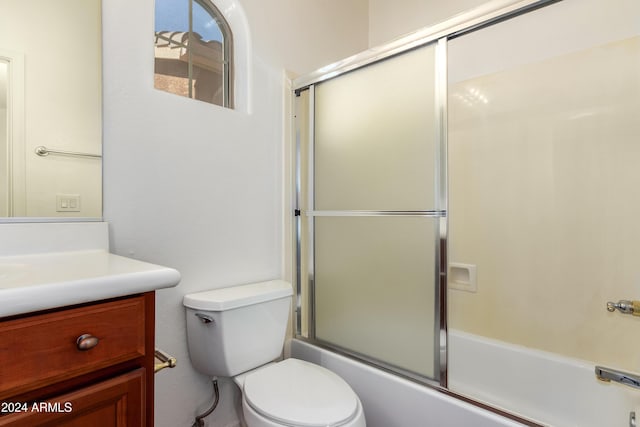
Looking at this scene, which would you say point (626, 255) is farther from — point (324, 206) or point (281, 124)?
point (281, 124)

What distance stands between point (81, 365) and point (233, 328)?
727mm

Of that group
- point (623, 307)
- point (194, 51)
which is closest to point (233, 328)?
point (194, 51)

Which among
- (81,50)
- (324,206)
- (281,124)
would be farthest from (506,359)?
(81,50)

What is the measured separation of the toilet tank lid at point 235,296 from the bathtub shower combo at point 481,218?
12.6 inches

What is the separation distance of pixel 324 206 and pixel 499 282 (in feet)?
3.43

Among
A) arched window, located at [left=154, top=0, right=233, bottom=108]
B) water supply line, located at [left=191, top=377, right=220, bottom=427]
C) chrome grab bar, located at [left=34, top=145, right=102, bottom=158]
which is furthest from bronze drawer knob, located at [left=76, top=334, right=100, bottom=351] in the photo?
arched window, located at [left=154, top=0, right=233, bottom=108]

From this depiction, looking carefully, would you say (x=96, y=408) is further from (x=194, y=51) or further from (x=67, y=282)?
(x=194, y=51)

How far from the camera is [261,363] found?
4.83 feet

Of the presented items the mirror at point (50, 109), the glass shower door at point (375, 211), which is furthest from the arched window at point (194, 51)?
the glass shower door at point (375, 211)

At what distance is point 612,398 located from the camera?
4.83ft

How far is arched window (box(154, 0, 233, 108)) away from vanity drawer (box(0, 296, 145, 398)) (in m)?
1.08

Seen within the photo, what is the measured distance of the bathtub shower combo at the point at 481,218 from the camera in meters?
1.36

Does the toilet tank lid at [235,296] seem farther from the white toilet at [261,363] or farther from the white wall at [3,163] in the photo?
the white wall at [3,163]

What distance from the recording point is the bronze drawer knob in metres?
0.64
